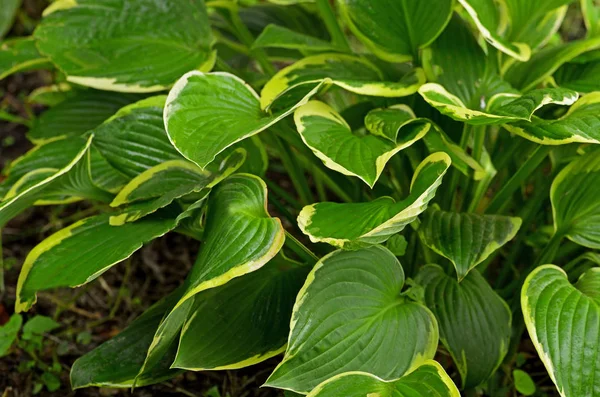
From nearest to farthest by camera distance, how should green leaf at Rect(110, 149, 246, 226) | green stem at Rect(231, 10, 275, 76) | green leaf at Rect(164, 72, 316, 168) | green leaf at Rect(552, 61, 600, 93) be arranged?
green leaf at Rect(164, 72, 316, 168)
green leaf at Rect(110, 149, 246, 226)
green leaf at Rect(552, 61, 600, 93)
green stem at Rect(231, 10, 275, 76)

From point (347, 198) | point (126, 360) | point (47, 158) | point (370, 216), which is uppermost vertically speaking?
point (370, 216)

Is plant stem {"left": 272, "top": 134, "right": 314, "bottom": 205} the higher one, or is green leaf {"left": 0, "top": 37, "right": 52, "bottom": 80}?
green leaf {"left": 0, "top": 37, "right": 52, "bottom": 80}

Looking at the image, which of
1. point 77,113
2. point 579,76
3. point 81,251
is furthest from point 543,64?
point 77,113

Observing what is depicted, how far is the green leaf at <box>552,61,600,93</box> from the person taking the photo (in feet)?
4.22

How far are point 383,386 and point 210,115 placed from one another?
20.1 inches

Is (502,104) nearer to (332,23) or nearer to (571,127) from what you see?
(571,127)

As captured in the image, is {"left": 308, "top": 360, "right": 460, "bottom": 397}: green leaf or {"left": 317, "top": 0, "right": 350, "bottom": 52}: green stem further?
{"left": 317, "top": 0, "right": 350, "bottom": 52}: green stem

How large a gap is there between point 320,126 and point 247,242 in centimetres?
28

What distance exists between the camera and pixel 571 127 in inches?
42.9

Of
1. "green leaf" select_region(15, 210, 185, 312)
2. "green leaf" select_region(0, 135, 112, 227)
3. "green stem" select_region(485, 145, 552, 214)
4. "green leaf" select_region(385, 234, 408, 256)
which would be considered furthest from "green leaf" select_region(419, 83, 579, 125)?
"green leaf" select_region(0, 135, 112, 227)

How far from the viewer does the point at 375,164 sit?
1.09 meters

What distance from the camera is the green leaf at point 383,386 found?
98cm

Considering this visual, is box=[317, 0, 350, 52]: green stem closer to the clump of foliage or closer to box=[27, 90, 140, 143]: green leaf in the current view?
the clump of foliage

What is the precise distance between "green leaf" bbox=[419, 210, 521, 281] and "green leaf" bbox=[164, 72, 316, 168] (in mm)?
322
